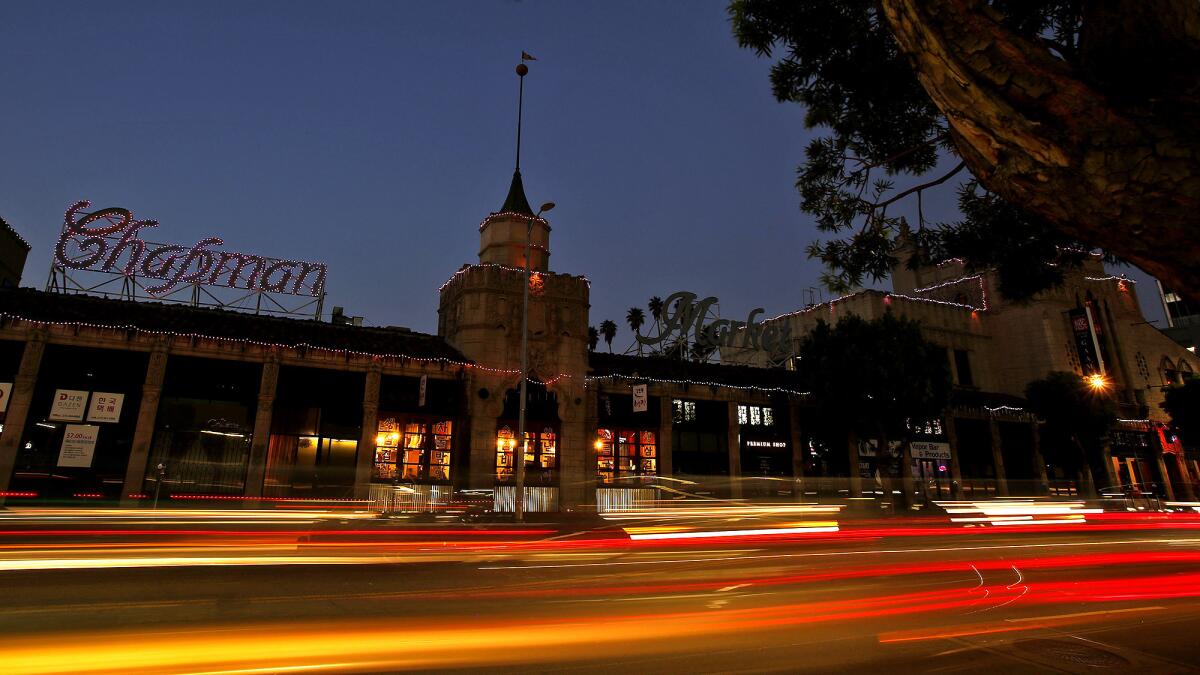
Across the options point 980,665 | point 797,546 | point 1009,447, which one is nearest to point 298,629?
point 980,665

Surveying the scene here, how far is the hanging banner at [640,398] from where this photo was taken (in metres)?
Result: 33.2

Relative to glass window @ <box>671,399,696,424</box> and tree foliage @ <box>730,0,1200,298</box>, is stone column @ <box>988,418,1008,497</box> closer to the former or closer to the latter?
glass window @ <box>671,399,696,424</box>

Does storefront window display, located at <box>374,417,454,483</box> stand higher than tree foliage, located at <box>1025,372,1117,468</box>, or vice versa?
tree foliage, located at <box>1025,372,1117,468</box>

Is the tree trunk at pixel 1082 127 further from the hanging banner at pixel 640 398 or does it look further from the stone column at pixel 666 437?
the stone column at pixel 666 437

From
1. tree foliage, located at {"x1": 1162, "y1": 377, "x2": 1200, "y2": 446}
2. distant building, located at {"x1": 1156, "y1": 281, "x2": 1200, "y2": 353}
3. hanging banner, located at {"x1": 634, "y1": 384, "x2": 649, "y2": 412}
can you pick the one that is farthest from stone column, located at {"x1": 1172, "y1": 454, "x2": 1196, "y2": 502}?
hanging banner, located at {"x1": 634, "y1": 384, "x2": 649, "y2": 412}

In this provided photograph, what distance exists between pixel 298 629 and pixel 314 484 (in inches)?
956

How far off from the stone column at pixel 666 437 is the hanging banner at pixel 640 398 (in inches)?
94.5

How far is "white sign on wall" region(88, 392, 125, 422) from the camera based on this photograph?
25844 mm

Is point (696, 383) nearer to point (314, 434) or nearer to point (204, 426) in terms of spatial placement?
point (314, 434)

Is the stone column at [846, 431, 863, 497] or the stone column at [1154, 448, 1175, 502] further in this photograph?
the stone column at [1154, 448, 1175, 502]

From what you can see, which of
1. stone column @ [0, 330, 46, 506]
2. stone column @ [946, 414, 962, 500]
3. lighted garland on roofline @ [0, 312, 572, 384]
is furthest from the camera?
stone column @ [946, 414, 962, 500]

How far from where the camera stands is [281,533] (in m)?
14.0

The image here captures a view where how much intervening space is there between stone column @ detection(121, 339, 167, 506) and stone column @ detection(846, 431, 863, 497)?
34400 millimetres

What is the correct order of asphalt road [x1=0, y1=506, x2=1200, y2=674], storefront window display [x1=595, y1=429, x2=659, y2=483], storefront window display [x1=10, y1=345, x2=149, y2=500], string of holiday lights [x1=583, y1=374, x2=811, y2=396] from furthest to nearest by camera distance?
string of holiday lights [x1=583, y1=374, x2=811, y2=396]
storefront window display [x1=595, y1=429, x2=659, y2=483]
storefront window display [x1=10, y1=345, x2=149, y2=500]
asphalt road [x1=0, y1=506, x2=1200, y2=674]
